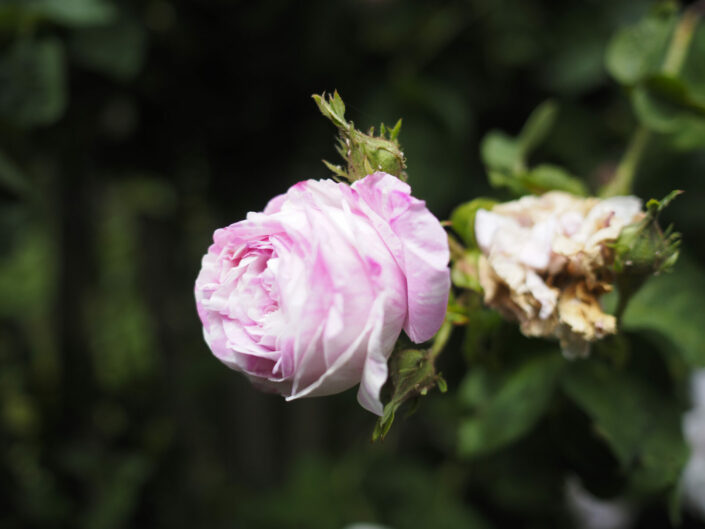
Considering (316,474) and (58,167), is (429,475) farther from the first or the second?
(58,167)

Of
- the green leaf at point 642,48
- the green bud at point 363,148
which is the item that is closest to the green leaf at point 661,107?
the green leaf at point 642,48

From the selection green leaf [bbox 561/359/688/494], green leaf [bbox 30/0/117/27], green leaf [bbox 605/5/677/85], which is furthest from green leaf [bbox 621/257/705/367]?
green leaf [bbox 30/0/117/27]

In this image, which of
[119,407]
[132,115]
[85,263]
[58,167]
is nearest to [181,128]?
[132,115]

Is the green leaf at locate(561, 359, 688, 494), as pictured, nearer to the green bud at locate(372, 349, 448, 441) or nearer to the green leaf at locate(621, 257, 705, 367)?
the green leaf at locate(621, 257, 705, 367)

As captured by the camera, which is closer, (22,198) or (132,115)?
(22,198)

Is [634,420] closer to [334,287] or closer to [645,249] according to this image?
[645,249]

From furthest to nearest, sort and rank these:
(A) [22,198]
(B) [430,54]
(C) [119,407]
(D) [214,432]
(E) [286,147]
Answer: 1. (D) [214,432]
2. (C) [119,407]
3. (E) [286,147]
4. (B) [430,54]
5. (A) [22,198]
